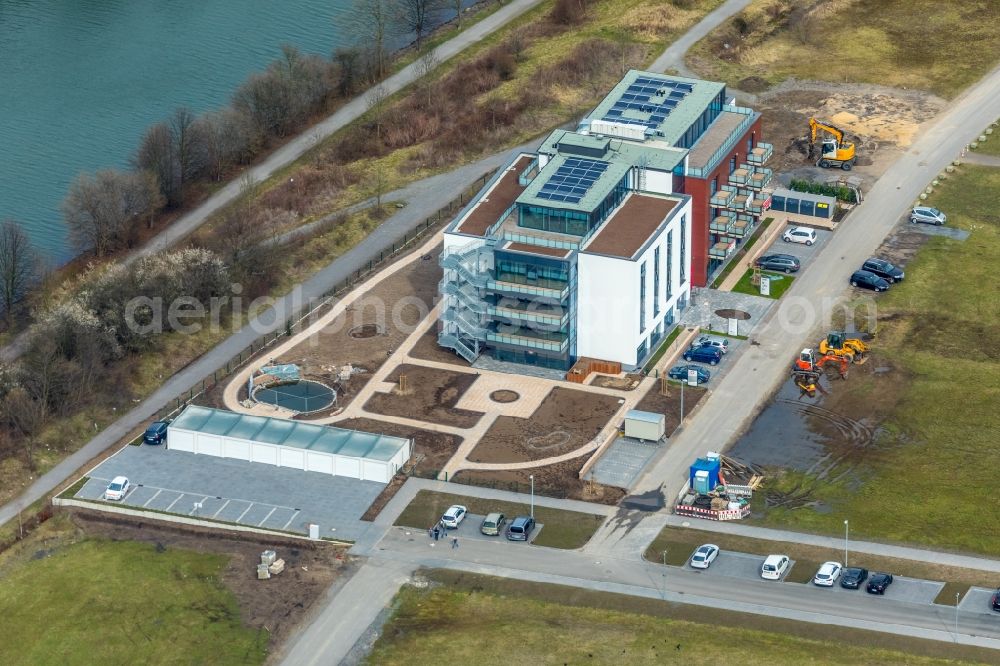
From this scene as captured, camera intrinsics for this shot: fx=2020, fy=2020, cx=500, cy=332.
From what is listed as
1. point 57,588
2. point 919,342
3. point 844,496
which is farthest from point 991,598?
point 57,588

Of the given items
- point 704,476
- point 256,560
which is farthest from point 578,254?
point 256,560

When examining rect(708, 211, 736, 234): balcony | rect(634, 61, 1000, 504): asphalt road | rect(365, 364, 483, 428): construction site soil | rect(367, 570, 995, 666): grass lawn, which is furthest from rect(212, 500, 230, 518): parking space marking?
rect(708, 211, 736, 234): balcony

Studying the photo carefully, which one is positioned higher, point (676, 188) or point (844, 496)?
point (676, 188)

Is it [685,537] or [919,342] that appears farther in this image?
[919,342]

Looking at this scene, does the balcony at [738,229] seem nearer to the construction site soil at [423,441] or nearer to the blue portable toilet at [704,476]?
the blue portable toilet at [704,476]

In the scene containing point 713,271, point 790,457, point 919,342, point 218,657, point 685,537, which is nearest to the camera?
point 218,657

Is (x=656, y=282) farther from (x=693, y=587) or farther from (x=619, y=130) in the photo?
(x=693, y=587)

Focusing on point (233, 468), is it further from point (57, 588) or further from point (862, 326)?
point (862, 326)
